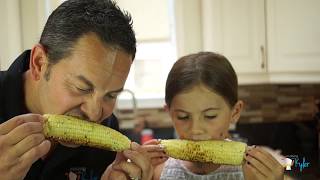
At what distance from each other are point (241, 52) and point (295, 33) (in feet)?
1.19

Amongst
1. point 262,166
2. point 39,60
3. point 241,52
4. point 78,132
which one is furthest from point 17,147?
point 241,52

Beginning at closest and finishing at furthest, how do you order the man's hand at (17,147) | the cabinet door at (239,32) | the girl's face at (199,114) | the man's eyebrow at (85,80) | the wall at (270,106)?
the man's hand at (17,147)
the man's eyebrow at (85,80)
the girl's face at (199,114)
the cabinet door at (239,32)
the wall at (270,106)

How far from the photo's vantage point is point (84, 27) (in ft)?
3.24

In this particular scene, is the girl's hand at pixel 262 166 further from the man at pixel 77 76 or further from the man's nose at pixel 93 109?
the man's nose at pixel 93 109

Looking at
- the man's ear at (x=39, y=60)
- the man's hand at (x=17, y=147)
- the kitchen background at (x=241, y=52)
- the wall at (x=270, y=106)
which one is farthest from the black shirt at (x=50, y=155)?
the wall at (x=270, y=106)

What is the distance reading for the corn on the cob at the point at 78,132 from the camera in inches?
38.1

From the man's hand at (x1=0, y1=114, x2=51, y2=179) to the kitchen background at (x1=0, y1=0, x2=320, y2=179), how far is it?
1740mm

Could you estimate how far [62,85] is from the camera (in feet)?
3.23

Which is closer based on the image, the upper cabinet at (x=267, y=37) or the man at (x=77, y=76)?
the man at (x=77, y=76)

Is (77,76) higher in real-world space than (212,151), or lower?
higher

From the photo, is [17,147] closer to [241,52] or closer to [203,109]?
[203,109]

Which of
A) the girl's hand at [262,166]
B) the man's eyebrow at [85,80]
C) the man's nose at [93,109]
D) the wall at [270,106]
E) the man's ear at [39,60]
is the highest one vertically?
the man's ear at [39,60]

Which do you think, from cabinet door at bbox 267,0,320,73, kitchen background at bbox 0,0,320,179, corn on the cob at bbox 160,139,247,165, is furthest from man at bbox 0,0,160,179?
cabinet door at bbox 267,0,320,73

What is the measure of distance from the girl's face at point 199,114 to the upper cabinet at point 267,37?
1.39 meters
